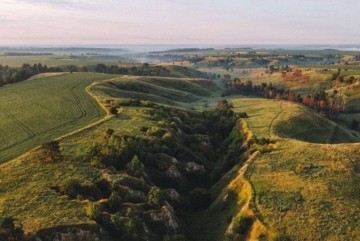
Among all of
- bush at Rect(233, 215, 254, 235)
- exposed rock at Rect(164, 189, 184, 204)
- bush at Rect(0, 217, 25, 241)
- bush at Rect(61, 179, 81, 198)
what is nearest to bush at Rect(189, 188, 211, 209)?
exposed rock at Rect(164, 189, 184, 204)

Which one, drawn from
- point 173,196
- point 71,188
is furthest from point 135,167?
point 71,188

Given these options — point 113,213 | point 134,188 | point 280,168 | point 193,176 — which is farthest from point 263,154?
point 113,213

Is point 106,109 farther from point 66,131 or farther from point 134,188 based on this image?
point 134,188

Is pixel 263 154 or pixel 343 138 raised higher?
pixel 263 154

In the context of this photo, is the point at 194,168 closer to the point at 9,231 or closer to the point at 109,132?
the point at 109,132

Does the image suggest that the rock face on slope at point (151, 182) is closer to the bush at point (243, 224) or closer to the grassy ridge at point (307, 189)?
the bush at point (243, 224)

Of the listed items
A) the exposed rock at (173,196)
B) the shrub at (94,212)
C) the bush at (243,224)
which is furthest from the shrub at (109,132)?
the bush at (243,224)
